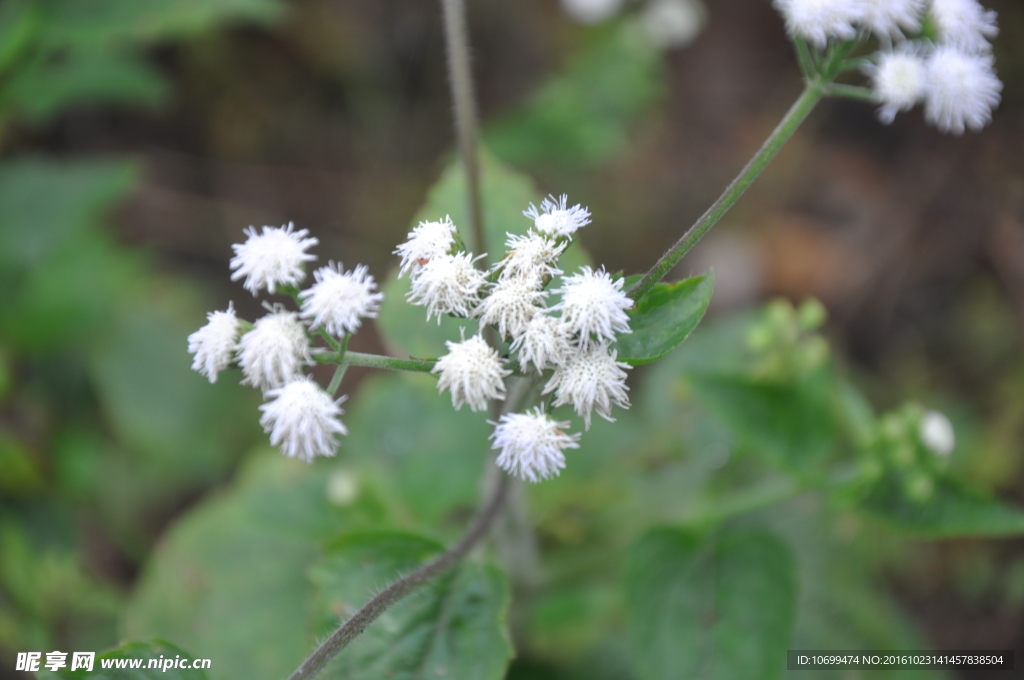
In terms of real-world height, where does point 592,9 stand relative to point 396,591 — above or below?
above

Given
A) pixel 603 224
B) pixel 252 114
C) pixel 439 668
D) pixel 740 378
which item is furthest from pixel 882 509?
pixel 252 114

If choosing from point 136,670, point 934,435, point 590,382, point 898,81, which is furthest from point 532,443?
point 934,435

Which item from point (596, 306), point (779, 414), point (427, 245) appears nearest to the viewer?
point (596, 306)

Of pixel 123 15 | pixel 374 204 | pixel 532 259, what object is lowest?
pixel 532 259

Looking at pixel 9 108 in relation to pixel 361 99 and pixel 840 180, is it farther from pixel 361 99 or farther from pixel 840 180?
pixel 840 180

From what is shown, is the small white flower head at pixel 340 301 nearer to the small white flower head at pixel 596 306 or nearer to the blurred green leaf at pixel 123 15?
the small white flower head at pixel 596 306

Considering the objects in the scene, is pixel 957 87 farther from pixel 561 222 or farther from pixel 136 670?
pixel 136 670
